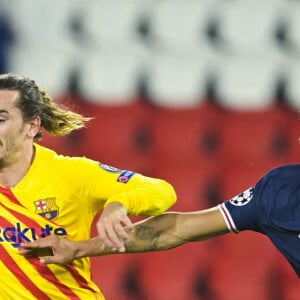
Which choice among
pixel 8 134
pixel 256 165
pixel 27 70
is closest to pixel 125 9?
pixel 27 70

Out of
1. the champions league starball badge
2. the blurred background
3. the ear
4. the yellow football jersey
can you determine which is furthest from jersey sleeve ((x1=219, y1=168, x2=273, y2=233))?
the blurred background

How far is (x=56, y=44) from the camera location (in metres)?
4.86

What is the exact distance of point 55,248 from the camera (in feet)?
8.80

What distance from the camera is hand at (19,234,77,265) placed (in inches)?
105

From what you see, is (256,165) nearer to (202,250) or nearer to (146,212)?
(202,250)

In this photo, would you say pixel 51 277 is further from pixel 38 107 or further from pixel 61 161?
pixel 38 107

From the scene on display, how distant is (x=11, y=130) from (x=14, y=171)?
12 centimetres

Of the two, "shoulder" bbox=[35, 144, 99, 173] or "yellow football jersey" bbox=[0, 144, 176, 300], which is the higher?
"shoulder" bbox=[35, 144, 99, 173]

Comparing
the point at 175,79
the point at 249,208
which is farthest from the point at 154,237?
the point at 175,79

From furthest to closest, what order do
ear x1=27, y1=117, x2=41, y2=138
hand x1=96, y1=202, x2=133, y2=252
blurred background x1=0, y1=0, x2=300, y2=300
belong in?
blurred background x1=0, y1=0, x2=300, y2=300
ear x1=27, y1=117, x2=41, y2=138
hand x1=96, y1=202, x2=133, y2=252

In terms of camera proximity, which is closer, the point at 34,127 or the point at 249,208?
the point at 249,208

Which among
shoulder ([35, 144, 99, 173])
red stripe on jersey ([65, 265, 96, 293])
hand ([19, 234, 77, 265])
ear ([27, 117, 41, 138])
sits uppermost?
ear ([27, 117, 41, 138])

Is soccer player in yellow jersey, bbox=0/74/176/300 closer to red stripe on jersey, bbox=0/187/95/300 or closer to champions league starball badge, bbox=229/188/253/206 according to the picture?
red stripe on jersey, bbox=0/187/95/300

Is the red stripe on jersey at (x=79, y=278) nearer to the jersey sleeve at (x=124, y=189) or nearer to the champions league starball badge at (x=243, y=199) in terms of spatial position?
the jersey sleeve at (x=124, y=189)
